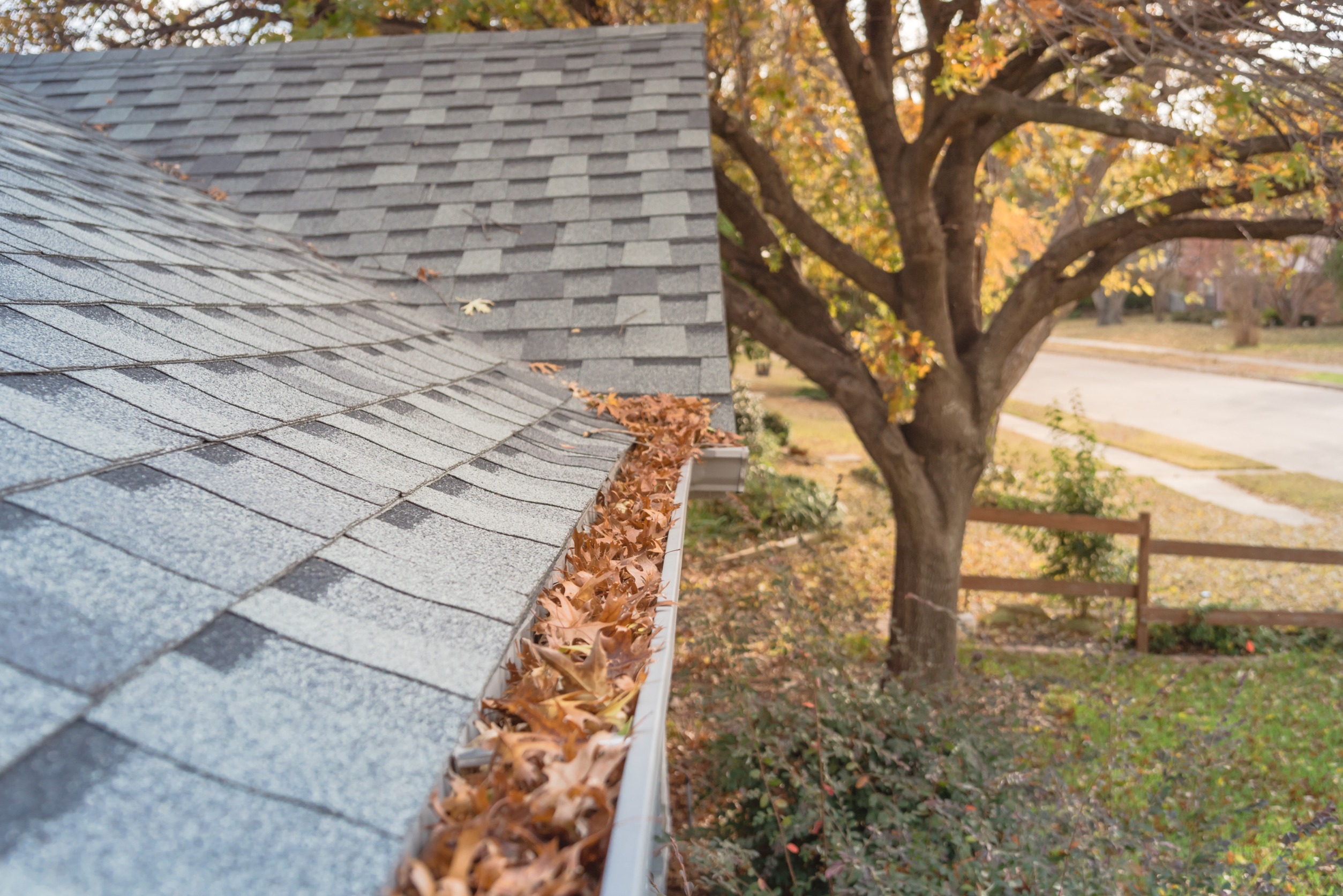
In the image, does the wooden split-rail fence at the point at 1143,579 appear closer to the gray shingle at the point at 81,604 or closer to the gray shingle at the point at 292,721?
the gray shingle at the point at 292,721

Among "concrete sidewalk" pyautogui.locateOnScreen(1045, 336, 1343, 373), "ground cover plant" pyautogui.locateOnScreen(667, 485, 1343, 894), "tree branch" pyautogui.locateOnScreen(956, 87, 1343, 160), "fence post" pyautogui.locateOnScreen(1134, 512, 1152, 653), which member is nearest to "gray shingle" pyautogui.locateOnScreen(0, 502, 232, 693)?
"ground cover plant" pyautogui.locateOnScreen(667, 485, 1343, 894)

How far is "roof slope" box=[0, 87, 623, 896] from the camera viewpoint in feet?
2.76

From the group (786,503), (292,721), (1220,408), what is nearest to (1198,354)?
(1220,408)

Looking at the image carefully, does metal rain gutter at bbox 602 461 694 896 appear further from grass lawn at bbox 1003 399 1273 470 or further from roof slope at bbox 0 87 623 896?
grass lawn at bbox 1003 399 1273 470

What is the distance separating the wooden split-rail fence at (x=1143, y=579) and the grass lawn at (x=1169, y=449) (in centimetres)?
625

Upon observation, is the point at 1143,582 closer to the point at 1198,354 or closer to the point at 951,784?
the point at 951,784

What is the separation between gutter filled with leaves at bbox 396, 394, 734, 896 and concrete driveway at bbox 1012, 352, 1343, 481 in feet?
56.0

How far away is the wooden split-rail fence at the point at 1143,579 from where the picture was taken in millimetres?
8023

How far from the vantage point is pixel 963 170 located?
6.53 meters

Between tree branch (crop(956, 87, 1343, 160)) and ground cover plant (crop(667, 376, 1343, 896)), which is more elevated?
tree branch (crop(956, 87, 1343, 160))

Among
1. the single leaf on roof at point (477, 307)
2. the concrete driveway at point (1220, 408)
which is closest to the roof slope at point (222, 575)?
the single leaf on roof at point (477, 307)

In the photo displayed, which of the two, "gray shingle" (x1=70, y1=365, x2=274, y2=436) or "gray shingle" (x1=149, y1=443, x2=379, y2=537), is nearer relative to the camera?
"gray shingle" (x1=149, y1=443, x2=379, y2=537)

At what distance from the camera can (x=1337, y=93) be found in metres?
4.20

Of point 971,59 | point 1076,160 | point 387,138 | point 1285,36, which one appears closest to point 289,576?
point 387,138
